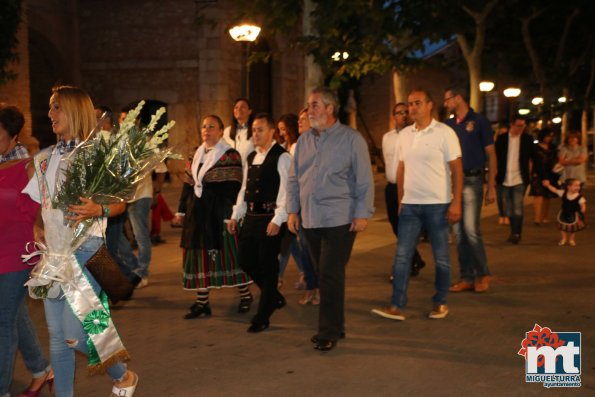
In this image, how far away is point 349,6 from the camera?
14.6 metres

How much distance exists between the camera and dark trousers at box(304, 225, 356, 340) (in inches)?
240

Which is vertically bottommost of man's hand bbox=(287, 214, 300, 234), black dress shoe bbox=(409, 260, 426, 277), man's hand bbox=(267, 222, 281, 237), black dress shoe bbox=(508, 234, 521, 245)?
black dress shoe bbox=(409, 260, 426, 277)

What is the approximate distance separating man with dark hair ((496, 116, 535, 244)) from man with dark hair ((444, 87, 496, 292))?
361cm

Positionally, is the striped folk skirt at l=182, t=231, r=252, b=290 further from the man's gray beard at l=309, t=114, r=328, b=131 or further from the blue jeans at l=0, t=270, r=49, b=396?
the blue jeans at l=0, t=270, r=49, b=396

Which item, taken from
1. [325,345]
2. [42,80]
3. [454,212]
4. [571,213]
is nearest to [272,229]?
[325,345]

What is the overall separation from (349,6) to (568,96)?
59.9ft

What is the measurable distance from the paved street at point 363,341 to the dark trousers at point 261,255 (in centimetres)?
35

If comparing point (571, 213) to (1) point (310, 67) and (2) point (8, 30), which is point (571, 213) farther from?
(2) point (8, 30)

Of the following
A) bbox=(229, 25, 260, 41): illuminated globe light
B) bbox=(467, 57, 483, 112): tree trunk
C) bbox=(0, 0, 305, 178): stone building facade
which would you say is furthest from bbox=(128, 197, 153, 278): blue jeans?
bbox=(0, 0, 305, 178): stone building facade

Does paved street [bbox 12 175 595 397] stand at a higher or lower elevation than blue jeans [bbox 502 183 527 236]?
lower

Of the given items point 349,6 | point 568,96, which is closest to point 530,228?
point 349,6

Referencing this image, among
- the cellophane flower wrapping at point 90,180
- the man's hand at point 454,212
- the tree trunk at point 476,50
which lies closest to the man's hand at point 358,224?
the man's hand at point 454,212

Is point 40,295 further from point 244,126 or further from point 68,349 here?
point 244,126

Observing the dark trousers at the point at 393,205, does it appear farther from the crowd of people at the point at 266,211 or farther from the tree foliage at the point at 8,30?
the tree foliage at the point at 8,30
